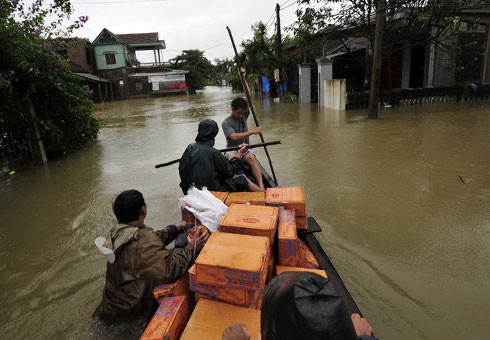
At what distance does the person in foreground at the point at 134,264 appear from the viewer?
226cm

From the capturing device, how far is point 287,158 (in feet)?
25.6

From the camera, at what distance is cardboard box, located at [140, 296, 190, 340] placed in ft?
5.97

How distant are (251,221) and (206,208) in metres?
0.50

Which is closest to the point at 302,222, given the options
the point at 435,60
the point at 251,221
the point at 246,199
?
the point at 246,199

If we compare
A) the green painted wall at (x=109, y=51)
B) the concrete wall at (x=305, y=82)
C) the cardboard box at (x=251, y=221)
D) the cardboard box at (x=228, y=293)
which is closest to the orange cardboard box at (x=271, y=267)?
the cardboard box at (x=251, y=221)

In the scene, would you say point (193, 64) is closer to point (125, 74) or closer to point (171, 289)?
point (125, 74)

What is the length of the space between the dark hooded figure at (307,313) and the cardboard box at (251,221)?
117 centimetres

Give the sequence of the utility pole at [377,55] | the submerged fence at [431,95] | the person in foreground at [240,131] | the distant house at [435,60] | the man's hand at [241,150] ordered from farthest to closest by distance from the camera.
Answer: the submerged fence at [431,95]
the distant house at [435,60]
the utility pole at [377,55]
the person in foreground at [240,131]
the man's hand at [241,150]

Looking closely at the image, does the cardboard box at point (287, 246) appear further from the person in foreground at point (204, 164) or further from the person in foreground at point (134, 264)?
the person in foreground at point (204, 164)

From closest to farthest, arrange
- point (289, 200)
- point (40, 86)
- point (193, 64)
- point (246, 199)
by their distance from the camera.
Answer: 1. point (289, 200)
2. point (246, 199)
3. point (40, 86)
4. point (193, 64)

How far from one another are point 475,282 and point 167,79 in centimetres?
3885

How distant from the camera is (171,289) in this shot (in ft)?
7.27

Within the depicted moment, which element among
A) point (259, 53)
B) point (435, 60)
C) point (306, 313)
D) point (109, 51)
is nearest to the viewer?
point (306, 313)

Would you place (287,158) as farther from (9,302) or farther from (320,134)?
(9,302)
